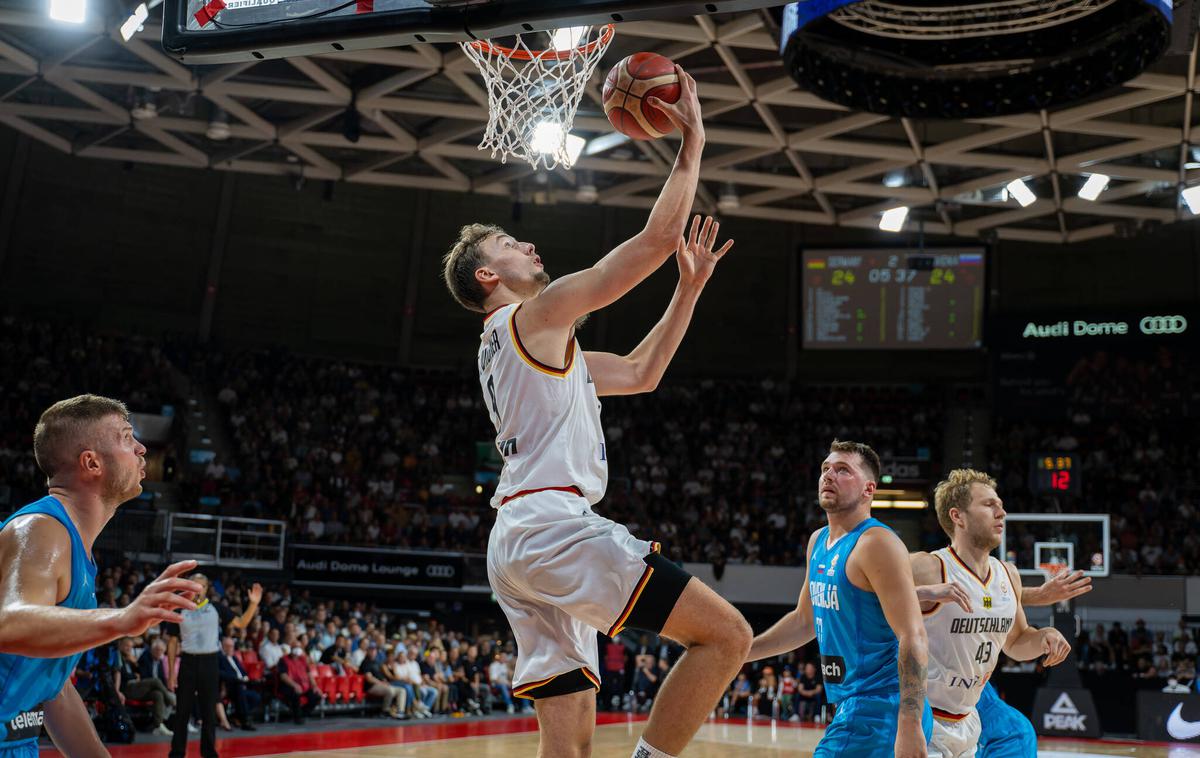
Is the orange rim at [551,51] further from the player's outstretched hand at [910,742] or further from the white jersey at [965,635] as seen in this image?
the player's outstretched hand at [910,742]

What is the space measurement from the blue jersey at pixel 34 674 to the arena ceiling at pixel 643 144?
13954mm

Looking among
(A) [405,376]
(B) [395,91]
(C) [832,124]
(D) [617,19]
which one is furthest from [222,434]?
(D) [617,19]

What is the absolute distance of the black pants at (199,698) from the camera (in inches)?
412

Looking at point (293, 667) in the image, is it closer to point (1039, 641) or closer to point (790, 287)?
point (1039, 641)

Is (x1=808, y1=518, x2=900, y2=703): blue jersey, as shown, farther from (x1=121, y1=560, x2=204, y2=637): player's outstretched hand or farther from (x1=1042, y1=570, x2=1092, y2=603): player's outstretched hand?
(x1=121, y1=560, x2=204, y2=637): player's outstretched hand

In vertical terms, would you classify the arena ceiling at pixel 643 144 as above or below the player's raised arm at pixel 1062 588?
above

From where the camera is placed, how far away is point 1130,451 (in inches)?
1110

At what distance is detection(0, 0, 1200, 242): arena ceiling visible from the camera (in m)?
18.3

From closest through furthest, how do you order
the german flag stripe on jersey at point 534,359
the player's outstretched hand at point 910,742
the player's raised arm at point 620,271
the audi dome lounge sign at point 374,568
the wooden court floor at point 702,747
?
the player's raised arm at point 620,271 < the german flag stripe on jersey at point 534,359 < the player's outstretched hand at point 910,742 < the wooden court floor at point 702,747 < the audi dome lounge sign at point 374,568

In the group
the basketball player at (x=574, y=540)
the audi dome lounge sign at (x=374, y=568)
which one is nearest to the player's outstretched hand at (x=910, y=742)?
the basketball player at (x=574, y=540)

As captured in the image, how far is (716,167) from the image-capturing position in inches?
883

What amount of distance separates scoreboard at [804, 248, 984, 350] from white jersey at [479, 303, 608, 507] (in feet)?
69.1

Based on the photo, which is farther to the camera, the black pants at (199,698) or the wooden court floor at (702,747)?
the wooden court floor at (702,747)

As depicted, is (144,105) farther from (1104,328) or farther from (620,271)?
(1104,328)
